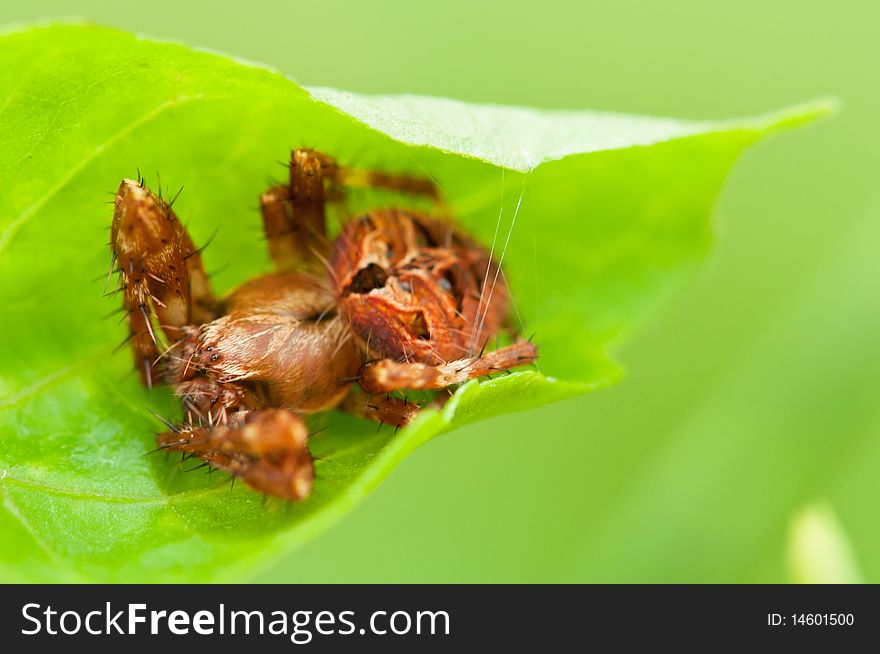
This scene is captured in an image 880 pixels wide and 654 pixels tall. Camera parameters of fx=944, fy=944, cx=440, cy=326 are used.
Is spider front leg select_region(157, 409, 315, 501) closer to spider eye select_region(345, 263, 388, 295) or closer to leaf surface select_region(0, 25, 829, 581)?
leaf surface select_region(0, 25, 829, 581)

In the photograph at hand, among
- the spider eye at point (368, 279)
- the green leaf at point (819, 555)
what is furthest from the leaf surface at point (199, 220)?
the green leaf at point (819, 555)

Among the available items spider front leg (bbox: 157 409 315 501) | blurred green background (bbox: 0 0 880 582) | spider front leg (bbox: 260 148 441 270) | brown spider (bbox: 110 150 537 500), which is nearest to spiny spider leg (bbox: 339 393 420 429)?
brown spider (bbox: 110 150 537 500)

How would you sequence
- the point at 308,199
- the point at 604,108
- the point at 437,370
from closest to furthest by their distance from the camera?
the point at 437,370, the point at 308,199, the point at 604,108

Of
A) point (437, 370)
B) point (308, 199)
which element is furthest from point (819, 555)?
point (308, 199)

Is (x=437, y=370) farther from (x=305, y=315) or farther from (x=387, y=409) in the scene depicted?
(x=305, y=315)

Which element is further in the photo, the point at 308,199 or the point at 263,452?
the point at 308,199

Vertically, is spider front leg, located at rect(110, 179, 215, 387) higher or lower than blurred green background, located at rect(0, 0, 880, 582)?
lower
